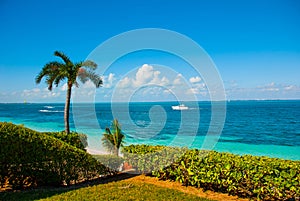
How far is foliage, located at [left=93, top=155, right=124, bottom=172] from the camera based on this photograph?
11476mm

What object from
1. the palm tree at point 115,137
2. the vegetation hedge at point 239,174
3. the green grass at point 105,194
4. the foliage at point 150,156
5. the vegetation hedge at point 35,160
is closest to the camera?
the vegetation hedge at point 239,174

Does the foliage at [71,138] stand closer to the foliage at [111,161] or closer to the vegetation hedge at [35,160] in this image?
the foliage at [111,161]

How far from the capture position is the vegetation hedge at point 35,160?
864 centimetres

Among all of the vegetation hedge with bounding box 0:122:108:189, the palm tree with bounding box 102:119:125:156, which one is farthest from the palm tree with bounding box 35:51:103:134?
the vegetation hedge with bounding box 0:122:108:189

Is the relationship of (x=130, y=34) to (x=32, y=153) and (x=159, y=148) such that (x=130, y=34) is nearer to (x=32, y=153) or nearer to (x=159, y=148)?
(x=159, y=148)

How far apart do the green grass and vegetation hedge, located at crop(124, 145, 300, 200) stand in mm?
1013

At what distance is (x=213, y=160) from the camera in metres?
9.11

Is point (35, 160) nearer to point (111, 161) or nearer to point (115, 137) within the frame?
point (111, 161)

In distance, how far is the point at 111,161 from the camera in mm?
11852

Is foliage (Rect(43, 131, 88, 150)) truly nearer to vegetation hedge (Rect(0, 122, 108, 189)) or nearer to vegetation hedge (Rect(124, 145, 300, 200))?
vegetation hedge (Rect(0, 122, 108, 189))

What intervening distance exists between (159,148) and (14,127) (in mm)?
5757

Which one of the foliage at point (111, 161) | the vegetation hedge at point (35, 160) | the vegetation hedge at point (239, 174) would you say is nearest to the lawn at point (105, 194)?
the vegetation hedge at point (35, 160)

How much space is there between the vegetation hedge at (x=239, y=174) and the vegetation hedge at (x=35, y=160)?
11.8ft

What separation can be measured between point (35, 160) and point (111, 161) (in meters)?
3.66
